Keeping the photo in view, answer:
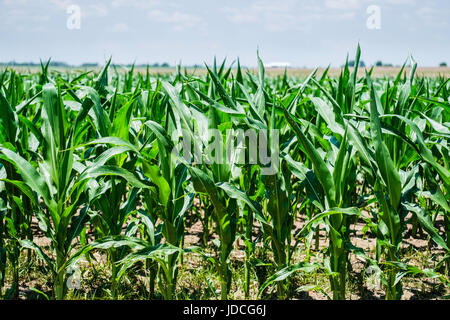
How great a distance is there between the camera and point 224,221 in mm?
1539

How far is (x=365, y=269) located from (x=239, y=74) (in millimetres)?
1223

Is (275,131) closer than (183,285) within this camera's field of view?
Yes

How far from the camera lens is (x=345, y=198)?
5.02ft

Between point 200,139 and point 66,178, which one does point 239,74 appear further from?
point 66,178

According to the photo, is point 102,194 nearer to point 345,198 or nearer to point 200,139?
point 200,139
